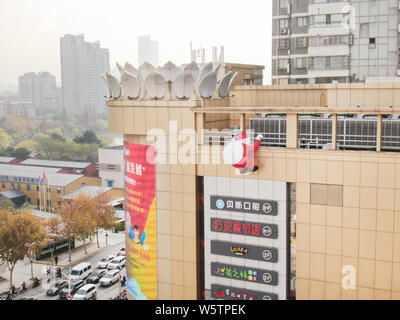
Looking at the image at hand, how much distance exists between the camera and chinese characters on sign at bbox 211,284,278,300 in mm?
10328

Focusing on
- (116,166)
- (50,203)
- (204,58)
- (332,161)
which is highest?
(204,58)

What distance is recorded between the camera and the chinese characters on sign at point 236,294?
1033cm

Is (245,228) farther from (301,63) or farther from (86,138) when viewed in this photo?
(86,138)

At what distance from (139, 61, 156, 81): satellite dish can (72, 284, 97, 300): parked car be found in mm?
13203

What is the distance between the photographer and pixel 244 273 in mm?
10523

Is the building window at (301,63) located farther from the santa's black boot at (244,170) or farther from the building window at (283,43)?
the santa's black boot at (244,170)

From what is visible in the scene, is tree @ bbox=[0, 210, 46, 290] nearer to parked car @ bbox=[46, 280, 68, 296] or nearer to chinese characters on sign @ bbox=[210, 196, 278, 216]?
parked car @ bbox=[46, 280, 68, 296]

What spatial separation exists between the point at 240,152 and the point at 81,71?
67591mm

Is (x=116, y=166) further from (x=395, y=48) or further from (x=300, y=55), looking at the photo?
(x=395, y=48)

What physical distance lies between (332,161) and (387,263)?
2.23 meters

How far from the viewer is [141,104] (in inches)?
453

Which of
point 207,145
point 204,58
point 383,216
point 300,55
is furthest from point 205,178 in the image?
point 300,55

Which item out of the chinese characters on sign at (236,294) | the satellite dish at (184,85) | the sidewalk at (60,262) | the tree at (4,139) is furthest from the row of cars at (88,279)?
the tree at (4,139)

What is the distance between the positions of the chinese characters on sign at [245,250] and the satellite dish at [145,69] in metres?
4.38
